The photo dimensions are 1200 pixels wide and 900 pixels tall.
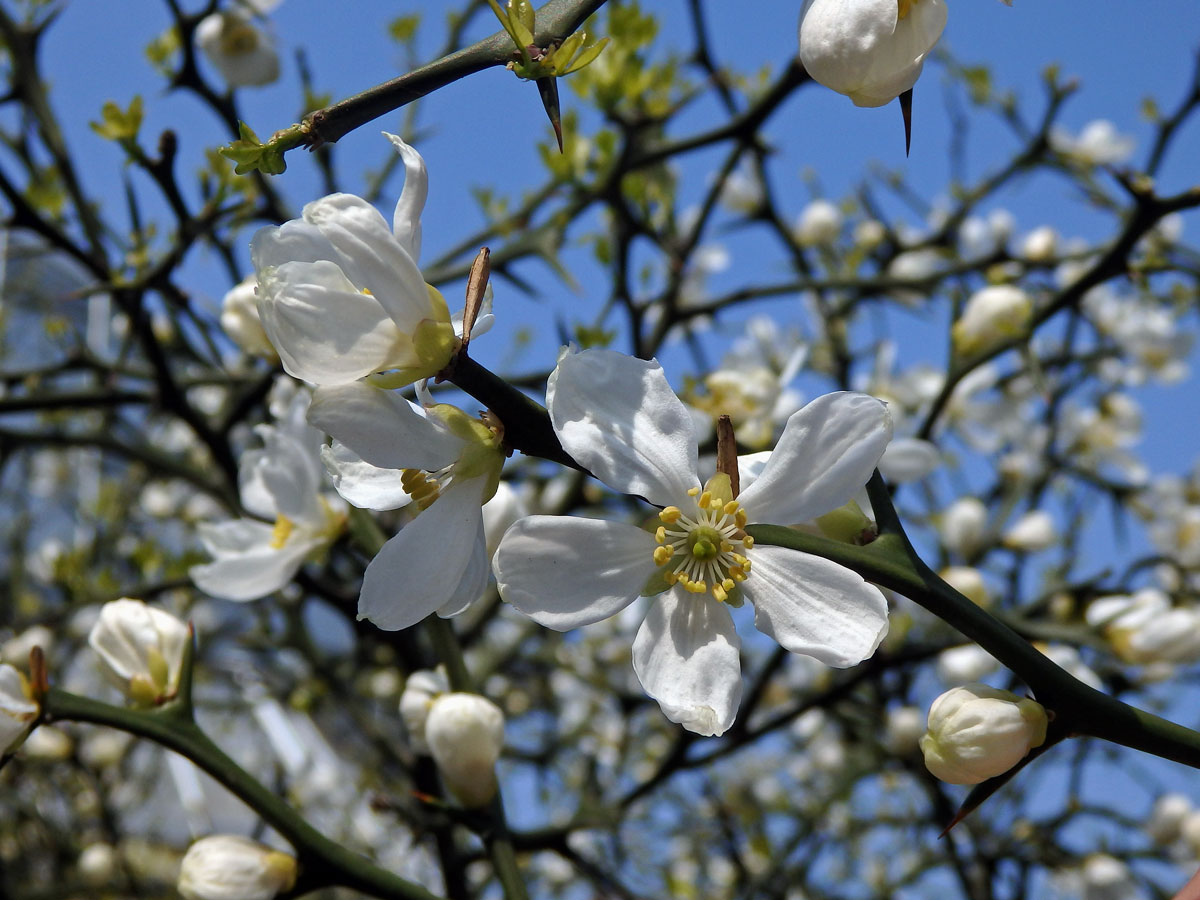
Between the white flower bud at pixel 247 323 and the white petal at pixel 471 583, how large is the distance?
0.83 meters

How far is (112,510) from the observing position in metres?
4.59

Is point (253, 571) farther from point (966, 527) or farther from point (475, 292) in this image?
point (966, 527)

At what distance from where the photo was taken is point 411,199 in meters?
0.96

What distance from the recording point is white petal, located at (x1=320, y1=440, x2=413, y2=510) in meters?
1.08

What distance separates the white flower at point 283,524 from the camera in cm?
159

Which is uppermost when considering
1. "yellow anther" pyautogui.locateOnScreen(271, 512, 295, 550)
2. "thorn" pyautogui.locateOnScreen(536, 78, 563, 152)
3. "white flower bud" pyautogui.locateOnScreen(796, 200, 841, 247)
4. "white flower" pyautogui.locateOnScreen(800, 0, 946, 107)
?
"white flower bud" pyautogui.locateOnScreen(796, 200, 841, 247)

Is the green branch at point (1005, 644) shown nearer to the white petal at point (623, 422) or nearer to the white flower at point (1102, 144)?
→ the white petal at point (623, 422)

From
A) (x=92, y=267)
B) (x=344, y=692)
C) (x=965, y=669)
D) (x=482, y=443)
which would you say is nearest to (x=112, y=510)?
(x=344, y=692)

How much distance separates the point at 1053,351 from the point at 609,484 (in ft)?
12.0

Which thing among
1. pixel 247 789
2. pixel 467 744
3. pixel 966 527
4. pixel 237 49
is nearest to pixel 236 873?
pixel 247 789

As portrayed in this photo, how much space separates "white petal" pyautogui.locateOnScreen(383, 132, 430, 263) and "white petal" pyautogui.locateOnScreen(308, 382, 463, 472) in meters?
0.15

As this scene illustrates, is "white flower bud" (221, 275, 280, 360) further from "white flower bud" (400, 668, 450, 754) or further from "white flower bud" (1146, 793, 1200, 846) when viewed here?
"white flower bud" (1146, 793, 1200, 846)

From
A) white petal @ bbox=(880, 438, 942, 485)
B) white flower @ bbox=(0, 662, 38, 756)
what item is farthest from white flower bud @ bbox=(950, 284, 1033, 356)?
white flower @ bbox=(0, 662, 38, 756)

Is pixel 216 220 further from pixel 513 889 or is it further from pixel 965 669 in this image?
pixel 965 669
